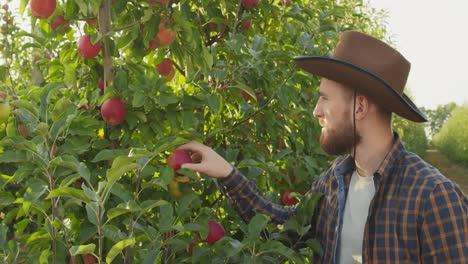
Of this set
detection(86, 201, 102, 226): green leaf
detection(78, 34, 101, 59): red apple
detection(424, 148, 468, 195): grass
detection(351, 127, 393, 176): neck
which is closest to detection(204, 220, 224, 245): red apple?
detection(351, 127, 393, 176): neck

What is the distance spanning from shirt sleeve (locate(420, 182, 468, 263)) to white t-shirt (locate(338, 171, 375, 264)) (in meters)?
0.27

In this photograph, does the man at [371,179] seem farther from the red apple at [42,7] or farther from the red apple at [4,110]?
the red apple at [42,7]

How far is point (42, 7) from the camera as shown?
2.42 meters

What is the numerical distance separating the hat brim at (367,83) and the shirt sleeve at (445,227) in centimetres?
Answer: 33

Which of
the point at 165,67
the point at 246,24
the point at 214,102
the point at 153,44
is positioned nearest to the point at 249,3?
the point at 246,24

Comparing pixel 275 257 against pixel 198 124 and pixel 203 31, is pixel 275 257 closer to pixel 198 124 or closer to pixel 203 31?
pixel 198 124

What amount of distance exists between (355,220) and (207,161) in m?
0.57

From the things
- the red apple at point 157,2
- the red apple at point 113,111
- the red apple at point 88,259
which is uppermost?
the red apple at point 157,2

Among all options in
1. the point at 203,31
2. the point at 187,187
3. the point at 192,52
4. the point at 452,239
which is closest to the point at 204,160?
the point at 187,187

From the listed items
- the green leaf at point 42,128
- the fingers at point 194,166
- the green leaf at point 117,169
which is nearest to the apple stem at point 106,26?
the fingers at point 194,166

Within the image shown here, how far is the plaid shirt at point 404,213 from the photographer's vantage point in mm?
2043

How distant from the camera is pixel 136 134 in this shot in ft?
8.36

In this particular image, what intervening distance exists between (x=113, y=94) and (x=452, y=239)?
1.24 m

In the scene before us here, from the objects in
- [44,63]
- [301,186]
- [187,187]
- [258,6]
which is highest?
[258,6]
